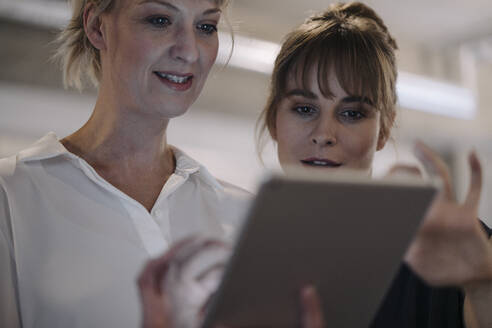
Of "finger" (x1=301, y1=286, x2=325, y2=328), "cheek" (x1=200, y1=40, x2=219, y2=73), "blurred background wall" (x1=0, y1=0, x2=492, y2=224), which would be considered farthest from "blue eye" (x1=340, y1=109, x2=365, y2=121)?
"blurred background wall" (x1=0, y1=0, x2=492, y2=224)

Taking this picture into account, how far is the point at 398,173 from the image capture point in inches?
37.7

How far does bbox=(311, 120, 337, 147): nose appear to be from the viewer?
1420mm

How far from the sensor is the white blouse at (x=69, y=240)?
111 centimetres

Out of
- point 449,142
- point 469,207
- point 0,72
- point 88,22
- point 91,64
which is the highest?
point 88,22

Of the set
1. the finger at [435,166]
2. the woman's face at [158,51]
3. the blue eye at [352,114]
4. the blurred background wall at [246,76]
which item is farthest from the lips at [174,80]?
the blurred background wall at [246,76]

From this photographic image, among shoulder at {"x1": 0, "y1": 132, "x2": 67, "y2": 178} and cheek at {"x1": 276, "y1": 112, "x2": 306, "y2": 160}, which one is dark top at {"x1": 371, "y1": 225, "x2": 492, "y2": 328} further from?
shoulder at {"x1": 0, "y1": 132, "x2": 67, "y2": 178}

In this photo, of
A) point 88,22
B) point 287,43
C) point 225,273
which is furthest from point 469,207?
point 88,22

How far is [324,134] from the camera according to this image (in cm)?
142

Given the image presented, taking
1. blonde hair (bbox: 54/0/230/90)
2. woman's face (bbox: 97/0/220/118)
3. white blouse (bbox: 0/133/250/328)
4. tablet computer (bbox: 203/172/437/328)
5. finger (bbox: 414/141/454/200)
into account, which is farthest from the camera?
blonde hair (bbox: 54/0/230/90)

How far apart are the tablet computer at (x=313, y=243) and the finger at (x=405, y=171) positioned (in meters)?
0.10

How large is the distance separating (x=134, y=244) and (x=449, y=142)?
5.45m

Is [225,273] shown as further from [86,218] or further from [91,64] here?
[91,64]

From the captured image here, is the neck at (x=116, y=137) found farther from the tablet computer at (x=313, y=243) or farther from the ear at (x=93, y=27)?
the tablet computer at (x=313, y=243)

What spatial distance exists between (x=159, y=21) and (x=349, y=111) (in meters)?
0.55
